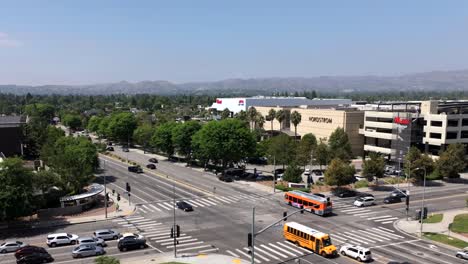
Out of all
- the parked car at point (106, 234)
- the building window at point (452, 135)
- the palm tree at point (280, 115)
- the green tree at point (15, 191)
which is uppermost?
the palm tree at point (280, 115)

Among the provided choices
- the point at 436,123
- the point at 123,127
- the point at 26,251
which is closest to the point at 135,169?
the point at 123,127

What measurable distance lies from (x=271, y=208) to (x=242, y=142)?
26.7m

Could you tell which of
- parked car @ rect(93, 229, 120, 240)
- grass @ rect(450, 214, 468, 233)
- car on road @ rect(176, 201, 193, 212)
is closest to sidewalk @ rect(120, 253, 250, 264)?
parked car @ rect(93, 229, 120, 240)

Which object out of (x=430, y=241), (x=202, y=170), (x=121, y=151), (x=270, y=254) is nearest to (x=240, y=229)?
(x=270, y=254)

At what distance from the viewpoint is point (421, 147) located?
341 ft

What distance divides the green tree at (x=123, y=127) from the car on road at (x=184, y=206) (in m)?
84.4

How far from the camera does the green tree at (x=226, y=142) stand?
8769 cm

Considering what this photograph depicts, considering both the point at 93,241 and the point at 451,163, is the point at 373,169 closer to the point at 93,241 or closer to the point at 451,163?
the point at 451,163

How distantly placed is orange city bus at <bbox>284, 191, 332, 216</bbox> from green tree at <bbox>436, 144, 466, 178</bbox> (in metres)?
38.7

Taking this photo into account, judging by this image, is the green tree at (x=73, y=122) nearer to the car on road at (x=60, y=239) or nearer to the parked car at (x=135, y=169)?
the parked car at (x=135, y=169)

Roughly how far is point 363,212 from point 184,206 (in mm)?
27696

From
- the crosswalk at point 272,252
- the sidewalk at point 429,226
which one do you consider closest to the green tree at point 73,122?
the crosswalk at point 272,252

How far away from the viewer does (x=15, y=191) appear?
1987 inches

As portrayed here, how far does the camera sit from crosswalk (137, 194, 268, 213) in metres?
64.1
